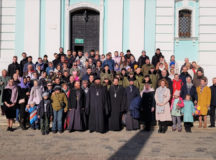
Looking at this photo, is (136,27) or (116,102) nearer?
(116,102)

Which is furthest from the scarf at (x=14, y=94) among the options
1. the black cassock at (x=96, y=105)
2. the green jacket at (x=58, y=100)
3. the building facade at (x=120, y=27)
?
the building facade at (x=120, y=27)

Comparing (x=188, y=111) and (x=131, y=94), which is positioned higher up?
(x=131, y=94)

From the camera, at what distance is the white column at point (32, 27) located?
15547 mm

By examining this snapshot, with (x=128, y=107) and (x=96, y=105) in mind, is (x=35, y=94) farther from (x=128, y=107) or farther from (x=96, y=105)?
(x=128, y=107)

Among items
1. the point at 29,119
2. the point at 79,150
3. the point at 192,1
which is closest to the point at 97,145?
the point at 79,150

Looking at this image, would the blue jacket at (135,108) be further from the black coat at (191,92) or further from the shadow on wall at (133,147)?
the black coat at (191,92)

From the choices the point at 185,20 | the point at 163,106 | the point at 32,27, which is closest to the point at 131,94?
the point at 163,106

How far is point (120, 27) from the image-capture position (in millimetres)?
15375

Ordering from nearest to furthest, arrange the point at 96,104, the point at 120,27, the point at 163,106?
the point at 163,106
the point at 96,104
the point at 120,27

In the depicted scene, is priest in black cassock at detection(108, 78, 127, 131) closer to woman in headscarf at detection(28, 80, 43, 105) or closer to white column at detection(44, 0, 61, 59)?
woman in headscarf at detection(28, 80, 43, 105)

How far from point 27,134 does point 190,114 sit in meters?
5.50

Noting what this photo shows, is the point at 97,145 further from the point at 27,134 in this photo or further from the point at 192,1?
the point at 192,1

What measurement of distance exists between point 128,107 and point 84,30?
722 cm

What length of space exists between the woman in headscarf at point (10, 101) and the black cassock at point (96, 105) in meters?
2.57
